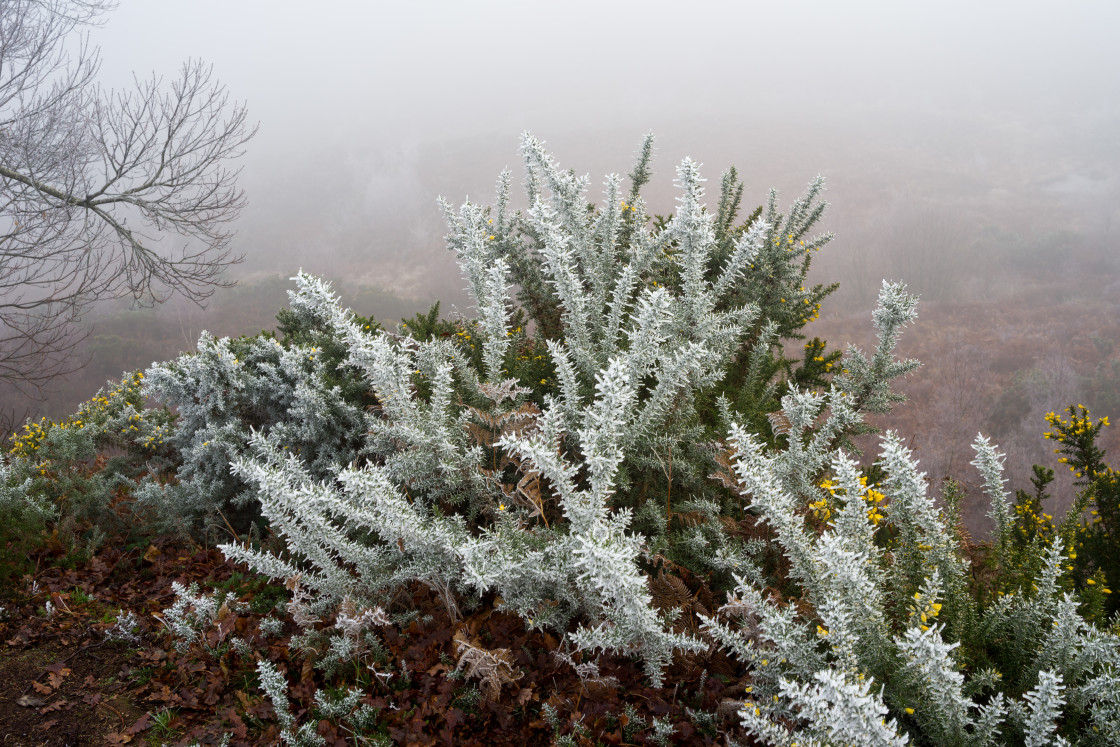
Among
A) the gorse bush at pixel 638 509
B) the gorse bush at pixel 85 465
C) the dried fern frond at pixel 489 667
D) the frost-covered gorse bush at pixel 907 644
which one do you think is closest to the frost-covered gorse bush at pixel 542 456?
the gorse bush at pixel 638 509

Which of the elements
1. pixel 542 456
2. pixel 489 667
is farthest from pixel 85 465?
pixel 542 456

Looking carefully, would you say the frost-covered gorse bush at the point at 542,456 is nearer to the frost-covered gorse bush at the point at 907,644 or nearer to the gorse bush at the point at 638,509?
the gorse bush at the point at 638,509

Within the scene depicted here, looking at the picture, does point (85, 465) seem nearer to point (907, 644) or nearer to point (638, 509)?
point (638, 509)

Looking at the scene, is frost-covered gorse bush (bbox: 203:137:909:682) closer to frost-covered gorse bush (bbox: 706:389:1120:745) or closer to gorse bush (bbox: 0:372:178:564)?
frost-covered gorse bush (bbox: 706:389:1120:745)

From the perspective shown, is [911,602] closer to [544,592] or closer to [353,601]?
[544,592]

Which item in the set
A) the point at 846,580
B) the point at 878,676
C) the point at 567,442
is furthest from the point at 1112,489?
the point at 567,442

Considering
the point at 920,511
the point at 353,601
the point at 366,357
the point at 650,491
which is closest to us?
the point at 920,511

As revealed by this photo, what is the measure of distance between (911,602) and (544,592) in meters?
1.57

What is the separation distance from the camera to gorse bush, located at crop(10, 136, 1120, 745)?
213 centimetres

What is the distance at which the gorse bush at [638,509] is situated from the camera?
6.98 feet

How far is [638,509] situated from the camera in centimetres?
356

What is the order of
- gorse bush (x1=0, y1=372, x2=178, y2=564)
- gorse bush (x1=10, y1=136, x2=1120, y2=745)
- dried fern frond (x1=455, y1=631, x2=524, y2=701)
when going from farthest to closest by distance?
gorse bush (x1=0, y1=372, x2=178, y2=564) < dried fern frond (x1=455, y1=631, x2=524, y2=701) < gorse bush (x1=10, y1=136, x2=1120, y2=745)

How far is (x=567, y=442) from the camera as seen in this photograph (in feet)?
11.1

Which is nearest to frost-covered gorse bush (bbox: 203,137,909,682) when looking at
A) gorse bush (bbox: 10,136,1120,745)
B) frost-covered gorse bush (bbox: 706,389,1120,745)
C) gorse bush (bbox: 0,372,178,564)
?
gorse bush (bbox: 10,136,1120,745)
